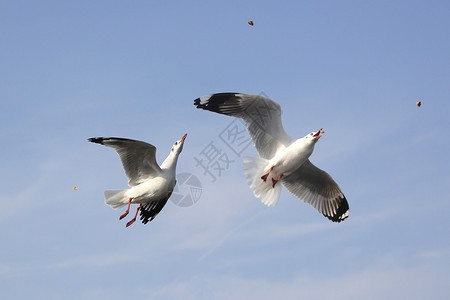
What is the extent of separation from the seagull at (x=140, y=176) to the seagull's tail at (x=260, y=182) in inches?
55.5

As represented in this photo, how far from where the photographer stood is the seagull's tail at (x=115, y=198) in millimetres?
9133

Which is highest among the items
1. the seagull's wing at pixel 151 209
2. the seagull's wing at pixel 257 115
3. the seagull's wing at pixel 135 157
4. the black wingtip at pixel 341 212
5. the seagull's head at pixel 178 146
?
the seagull's wing at pixel 257 115

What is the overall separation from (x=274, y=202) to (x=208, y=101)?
2085mm

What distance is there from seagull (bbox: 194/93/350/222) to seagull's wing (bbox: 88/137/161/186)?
1566mm

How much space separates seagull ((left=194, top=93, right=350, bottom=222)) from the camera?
9.81 metres

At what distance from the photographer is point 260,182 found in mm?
10289

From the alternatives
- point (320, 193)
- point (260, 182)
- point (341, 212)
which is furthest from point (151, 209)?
point (341, 212)

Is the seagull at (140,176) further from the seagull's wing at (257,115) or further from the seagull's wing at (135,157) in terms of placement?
the seagull's wing at (257,115)

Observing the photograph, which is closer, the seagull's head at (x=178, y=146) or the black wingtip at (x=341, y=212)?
the seagull's head at (x=178, y=146)

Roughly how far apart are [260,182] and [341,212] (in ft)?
5.89

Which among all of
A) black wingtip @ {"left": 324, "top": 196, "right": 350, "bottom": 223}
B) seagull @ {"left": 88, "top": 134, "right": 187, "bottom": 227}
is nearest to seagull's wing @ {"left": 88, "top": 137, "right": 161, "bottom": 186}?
seagull @ {"left": 88, "top": 134, "right": 187, "bottom": 227}

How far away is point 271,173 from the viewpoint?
10.1 meters

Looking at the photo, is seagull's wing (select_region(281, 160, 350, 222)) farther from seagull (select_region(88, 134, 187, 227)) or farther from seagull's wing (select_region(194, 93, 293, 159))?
seagull (select_region(88, 134, 187, 227))

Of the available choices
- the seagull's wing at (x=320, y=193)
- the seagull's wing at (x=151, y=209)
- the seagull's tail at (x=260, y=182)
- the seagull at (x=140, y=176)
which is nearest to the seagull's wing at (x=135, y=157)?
the seagull at (x=140, y=176)
